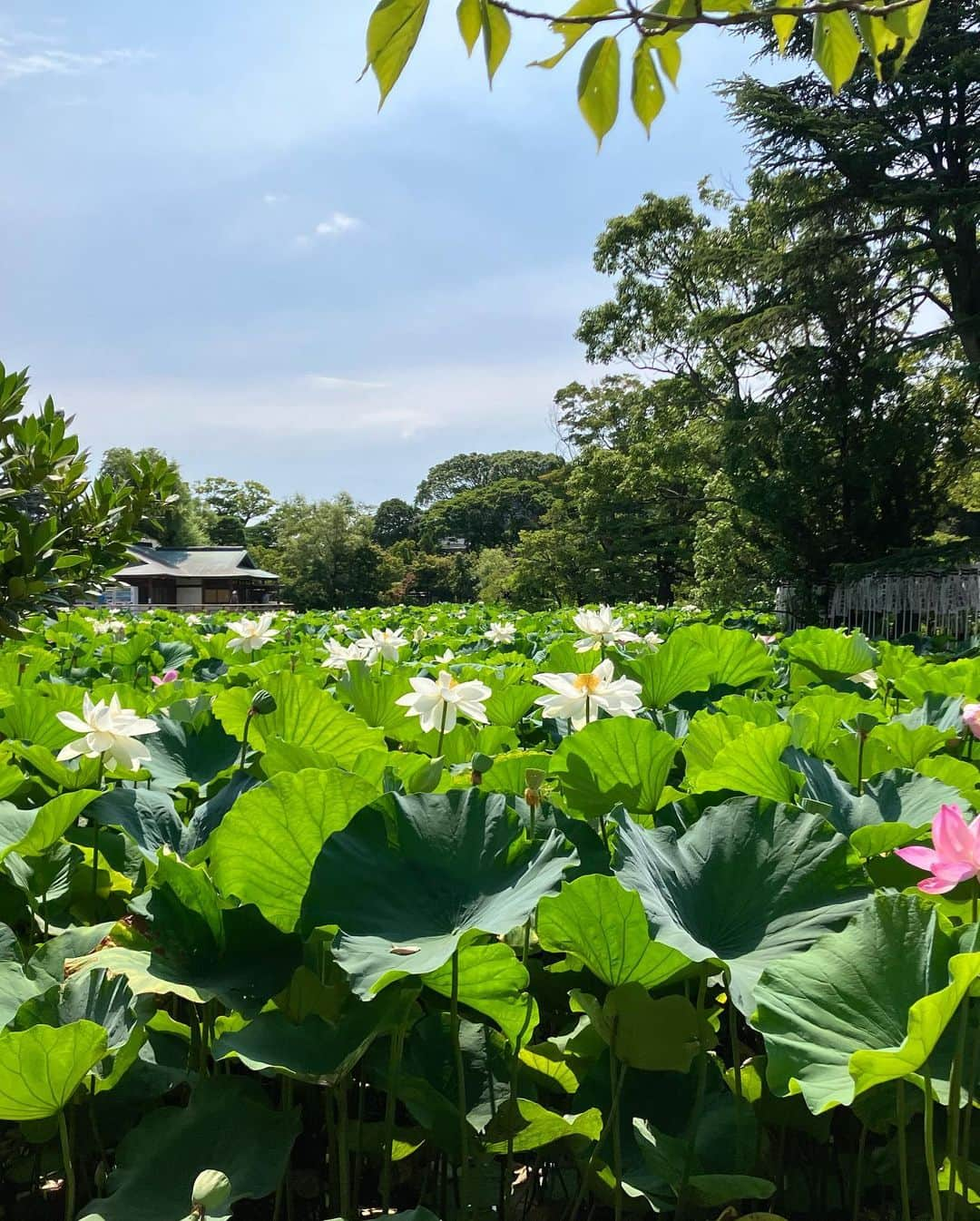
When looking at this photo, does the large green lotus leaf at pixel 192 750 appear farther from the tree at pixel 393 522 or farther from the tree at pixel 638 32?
the tree at pixel 393 522

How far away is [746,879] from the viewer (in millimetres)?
703

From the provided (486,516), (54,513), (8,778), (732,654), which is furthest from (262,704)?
(486,516)

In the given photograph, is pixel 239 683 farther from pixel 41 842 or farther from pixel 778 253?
pixel 778 253

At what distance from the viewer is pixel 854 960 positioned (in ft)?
1.88

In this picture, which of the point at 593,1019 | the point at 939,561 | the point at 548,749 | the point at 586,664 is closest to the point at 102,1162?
the point at 593,1019

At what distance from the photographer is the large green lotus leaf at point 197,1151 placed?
1.84ft

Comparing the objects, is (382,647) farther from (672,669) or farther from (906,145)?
(906,145)

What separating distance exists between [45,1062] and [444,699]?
710 millimetres

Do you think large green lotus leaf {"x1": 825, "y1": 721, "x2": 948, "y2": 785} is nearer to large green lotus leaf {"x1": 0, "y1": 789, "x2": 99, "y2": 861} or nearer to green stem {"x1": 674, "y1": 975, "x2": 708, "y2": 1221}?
green stem {"x1": 674, "y1": 975, "x2": 708, "y2": 1221}

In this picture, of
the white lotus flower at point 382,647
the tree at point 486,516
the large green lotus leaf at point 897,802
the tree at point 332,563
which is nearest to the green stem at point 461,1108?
the large green lotus leaf at point 897,802

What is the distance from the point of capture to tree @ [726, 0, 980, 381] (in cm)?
1223

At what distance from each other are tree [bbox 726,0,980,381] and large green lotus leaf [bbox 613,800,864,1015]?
13.7 m

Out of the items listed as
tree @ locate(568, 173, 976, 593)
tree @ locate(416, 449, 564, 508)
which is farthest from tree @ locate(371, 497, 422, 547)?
tree @ locate(568, 173, 976, 593)

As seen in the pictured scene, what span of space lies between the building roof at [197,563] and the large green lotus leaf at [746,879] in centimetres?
3372
